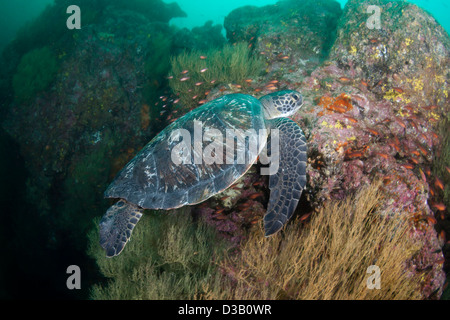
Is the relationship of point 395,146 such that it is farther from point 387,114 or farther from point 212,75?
Answer: point 212,75

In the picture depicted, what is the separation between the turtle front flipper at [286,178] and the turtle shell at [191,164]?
370 mm

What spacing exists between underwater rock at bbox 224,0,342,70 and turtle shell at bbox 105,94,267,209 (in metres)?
3.62

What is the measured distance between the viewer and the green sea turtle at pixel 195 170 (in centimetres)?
311

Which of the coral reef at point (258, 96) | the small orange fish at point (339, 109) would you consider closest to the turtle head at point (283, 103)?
the coral reef at point (258, 96)

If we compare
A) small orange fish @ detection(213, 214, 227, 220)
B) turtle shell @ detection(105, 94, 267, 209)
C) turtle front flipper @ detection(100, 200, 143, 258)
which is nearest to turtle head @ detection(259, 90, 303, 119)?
turtle shell @ detection(105, 94, 267, 209)

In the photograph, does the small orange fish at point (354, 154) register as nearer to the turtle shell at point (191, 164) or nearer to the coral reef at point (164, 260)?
the turtle shell at point (191, 164)

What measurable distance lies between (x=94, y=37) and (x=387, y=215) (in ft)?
36.4

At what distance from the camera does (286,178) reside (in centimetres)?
309

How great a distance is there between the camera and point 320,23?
7902 millimetres

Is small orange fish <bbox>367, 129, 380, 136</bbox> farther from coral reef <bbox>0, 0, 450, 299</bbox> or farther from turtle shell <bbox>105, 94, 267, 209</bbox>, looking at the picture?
turtle shell <bbox>105, 94, 267, 209</bbox>

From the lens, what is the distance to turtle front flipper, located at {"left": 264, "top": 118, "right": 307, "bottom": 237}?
2857 millimetres

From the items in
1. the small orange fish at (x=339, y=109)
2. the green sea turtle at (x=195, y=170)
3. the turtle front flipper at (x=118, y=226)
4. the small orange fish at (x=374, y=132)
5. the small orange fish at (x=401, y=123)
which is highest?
the small orange fish at (x=339, y=109)
